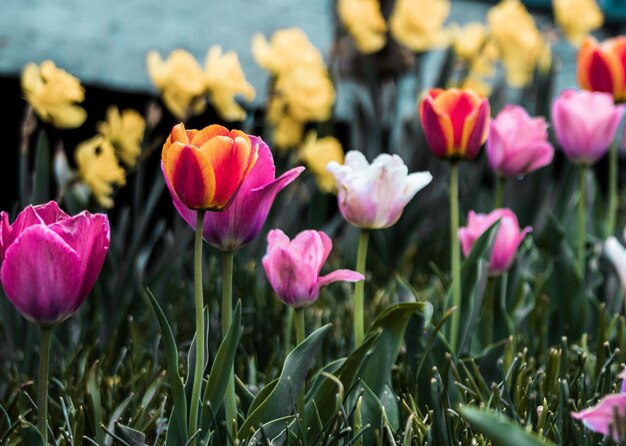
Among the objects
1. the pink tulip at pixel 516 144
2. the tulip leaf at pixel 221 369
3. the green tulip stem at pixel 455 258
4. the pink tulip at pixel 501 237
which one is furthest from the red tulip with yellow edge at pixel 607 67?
the tulip leaf at pixel 221 369

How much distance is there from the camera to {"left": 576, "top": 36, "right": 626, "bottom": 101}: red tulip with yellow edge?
1519mm

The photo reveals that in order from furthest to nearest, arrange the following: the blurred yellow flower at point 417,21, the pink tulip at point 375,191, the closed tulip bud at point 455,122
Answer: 1. the blurred yellow flower at point 417,21
2. the closed tulip bud at point 455,122
3. the pink tulip at point 375,191

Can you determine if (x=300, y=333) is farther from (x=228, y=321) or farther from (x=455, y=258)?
(x=455, y=258)

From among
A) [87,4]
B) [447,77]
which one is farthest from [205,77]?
[87,4]

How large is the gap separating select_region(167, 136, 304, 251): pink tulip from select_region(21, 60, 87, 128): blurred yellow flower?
0.71 m

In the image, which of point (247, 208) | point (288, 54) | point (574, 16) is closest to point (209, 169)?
point (247, 208)

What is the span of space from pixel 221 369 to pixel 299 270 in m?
0.13

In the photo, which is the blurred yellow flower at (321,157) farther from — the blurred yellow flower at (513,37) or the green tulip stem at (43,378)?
the green tulip stem at (43,378)

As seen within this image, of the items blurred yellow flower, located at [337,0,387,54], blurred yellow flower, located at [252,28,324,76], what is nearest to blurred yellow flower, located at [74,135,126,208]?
blurred yellow flower, located at [252,28,324,76]

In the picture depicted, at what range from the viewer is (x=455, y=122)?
114cm

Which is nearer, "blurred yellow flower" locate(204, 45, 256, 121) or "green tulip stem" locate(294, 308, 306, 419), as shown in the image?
"green tulip stem" locate(294, 308, 306, 419)

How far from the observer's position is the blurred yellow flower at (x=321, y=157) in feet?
6.95

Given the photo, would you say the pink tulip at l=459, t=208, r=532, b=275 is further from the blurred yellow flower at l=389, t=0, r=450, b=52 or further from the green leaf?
the blurred yellow flower at l=389, t=0, r=450, b=52

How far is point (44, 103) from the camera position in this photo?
1.48 meters
